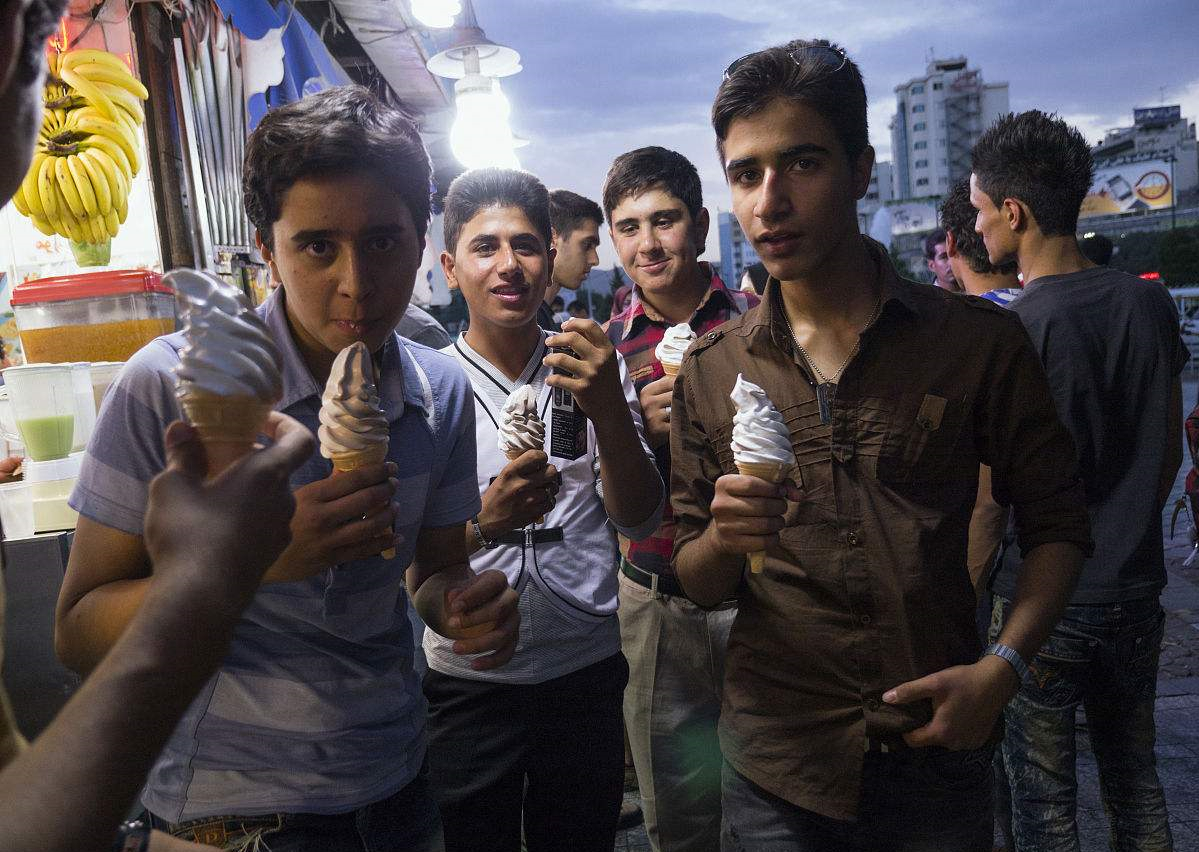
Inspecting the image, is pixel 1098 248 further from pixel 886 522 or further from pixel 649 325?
pixel 886 522

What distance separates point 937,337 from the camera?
2135mm

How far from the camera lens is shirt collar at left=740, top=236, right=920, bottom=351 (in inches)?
85.1

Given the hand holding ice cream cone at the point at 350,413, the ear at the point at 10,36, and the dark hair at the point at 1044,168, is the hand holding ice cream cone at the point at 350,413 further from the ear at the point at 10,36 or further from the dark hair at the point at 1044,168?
the dark hair at the point at 1044,168

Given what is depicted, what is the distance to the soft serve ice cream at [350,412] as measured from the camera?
1.55 meters

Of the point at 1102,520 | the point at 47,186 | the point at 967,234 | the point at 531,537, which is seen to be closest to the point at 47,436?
the point at 47,186

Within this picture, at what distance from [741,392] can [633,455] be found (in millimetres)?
695

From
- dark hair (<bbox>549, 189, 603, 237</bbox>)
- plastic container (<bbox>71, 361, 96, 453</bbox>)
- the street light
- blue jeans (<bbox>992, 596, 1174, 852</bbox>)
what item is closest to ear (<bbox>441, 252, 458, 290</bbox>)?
plastic container (<bbox>71, 361, 96, 453</bbox>)

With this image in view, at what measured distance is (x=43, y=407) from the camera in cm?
267

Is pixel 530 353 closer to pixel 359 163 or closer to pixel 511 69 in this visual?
pixel 359 163

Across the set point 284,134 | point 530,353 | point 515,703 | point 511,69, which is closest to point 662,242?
point 530,353

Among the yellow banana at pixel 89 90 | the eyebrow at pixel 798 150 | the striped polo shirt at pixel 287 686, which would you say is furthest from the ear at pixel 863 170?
the yellow banana at pixel 89 90

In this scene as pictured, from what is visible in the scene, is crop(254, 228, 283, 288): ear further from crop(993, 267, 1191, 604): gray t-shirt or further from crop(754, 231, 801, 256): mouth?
crop(993, 267, 1191, 604): gray t-shirt

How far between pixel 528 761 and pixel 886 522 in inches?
58.5

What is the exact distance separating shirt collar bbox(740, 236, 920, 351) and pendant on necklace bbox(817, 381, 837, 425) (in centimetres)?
15
